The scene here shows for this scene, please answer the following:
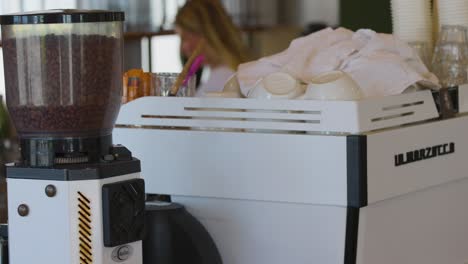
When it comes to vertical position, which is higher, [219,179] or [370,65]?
[370,65]

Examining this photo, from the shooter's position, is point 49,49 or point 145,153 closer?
point 49,49

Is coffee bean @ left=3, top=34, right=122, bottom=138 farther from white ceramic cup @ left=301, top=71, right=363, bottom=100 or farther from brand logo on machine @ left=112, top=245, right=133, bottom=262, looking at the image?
white ceramic cup @ left=301, top=71, right=363, bottom=100

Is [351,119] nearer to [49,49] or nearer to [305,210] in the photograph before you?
[305,210]

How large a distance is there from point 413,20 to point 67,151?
0.96 meters

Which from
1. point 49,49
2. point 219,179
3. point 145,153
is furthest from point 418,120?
point 49,49

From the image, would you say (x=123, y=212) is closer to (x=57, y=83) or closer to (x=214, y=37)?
(x=57, y=83)

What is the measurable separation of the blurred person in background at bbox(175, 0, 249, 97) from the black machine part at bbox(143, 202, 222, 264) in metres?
2.29

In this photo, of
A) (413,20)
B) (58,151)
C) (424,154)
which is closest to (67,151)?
(58,151)

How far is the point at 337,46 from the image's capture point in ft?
5.62

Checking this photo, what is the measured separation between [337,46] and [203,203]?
0.38 metres

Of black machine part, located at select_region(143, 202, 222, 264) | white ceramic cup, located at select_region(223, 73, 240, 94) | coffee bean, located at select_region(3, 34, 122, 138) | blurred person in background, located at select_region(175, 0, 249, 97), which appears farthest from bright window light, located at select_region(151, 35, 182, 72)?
coffee bean, located at select_region(3, 34, 122, 138)

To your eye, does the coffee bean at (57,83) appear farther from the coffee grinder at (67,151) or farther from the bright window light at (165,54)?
the bright window light at (165,54)

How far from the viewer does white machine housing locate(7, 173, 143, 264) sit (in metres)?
1.24

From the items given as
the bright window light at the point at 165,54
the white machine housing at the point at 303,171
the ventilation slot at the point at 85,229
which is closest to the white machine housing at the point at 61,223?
the ventilation slot at the point at 85,229
